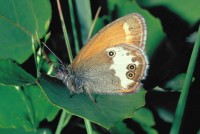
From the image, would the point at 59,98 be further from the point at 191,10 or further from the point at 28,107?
the point at 191,10

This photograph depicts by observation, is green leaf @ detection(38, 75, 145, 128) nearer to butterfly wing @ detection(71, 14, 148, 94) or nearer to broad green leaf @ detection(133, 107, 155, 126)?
butterfly wing @ detection(71, 14, 148, 94)

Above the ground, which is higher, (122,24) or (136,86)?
(122,24)

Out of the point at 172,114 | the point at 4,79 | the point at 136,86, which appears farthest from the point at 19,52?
the point at 172,114

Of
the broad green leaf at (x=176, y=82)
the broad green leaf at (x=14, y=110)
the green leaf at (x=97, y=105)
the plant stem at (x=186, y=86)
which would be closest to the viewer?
the green leaf at (x=97, y=105)

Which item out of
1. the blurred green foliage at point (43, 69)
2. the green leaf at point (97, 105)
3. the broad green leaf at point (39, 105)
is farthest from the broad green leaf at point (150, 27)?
the broad green leaf at point (39, 105)

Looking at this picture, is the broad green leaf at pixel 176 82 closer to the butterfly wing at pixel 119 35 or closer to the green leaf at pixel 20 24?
the butterfly wing at pixel 119 35

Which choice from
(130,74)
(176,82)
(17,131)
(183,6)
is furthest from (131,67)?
(17,131)
